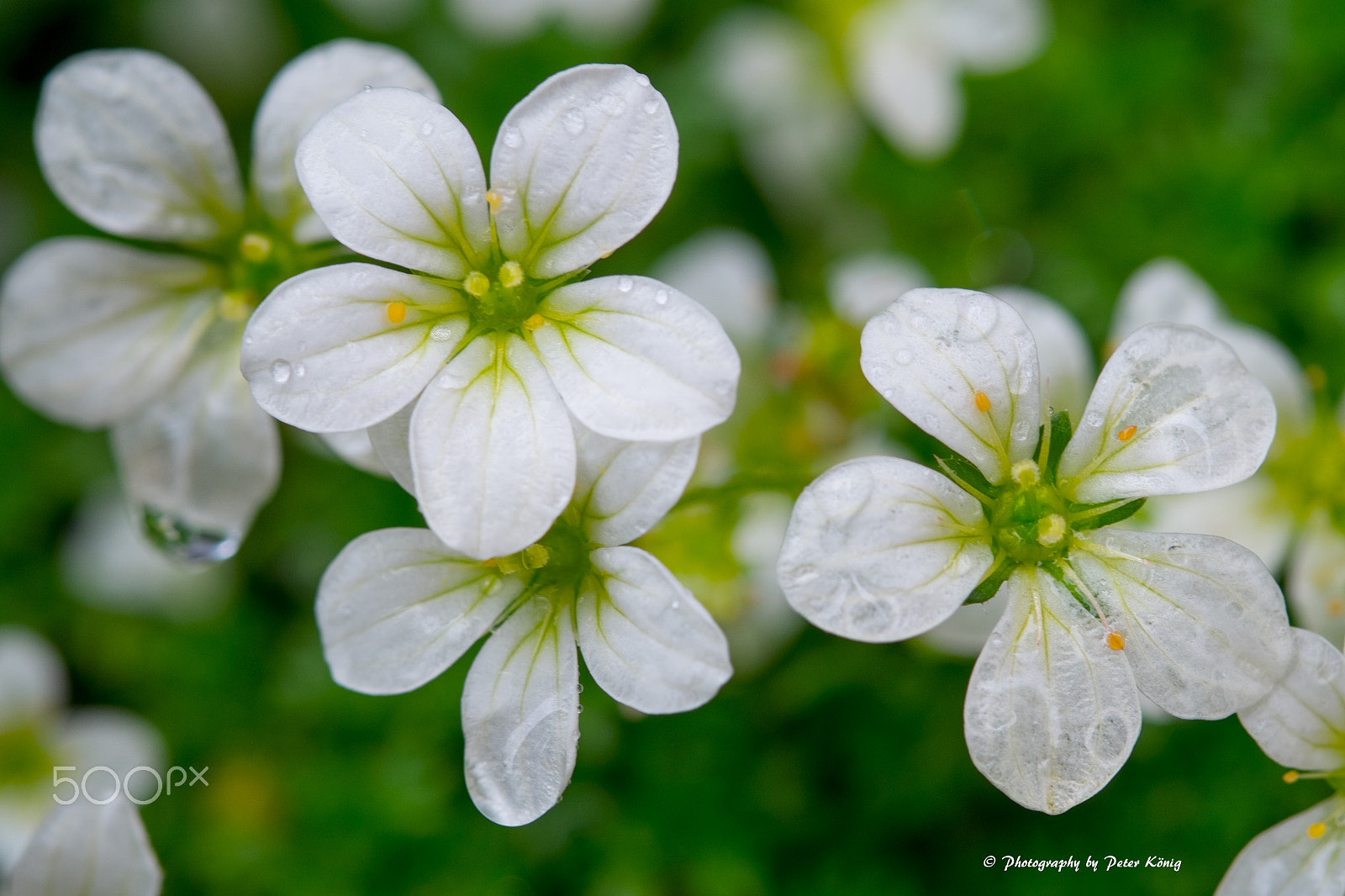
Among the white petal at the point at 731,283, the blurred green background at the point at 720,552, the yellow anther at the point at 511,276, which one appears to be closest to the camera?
the yellow anther at the point at 511,276

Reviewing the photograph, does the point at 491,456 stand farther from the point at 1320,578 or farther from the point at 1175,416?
the point at 1320,578

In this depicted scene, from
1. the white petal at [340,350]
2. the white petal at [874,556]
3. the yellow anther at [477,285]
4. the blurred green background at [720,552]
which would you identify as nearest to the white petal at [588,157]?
the yellow anther at [477,285]

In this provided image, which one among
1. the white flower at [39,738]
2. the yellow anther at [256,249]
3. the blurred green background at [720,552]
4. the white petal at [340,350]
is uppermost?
the white petal at [340,350]

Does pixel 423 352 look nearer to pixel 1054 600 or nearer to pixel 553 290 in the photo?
pixel 553 290

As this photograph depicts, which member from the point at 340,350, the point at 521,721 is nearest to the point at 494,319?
the point at 340,350

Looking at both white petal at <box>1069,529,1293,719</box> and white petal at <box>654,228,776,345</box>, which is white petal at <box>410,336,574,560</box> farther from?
white petal at <box>654,228,776,345</box>

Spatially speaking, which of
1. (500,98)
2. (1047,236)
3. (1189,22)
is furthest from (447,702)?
(1189,22)
